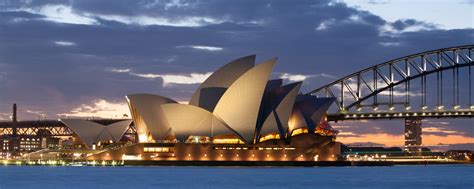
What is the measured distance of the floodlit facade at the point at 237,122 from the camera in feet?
358

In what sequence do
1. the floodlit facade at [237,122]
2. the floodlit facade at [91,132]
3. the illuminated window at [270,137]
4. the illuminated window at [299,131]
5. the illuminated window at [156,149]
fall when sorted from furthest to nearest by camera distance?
the floodlit facade at [91,132] → the illuminated window at [156,149] → the illuminated window at [299,131] → the illuminated window at [270,137] → the floodlit facade at [237,122]

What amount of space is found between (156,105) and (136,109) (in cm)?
307

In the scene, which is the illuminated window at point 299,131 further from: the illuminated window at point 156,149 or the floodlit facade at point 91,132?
the floodlit facade at point 91,132

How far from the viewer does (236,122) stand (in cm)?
11206

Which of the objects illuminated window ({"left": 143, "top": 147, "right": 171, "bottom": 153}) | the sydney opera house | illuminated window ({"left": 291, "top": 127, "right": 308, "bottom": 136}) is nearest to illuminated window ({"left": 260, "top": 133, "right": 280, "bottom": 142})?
the sydney opera house

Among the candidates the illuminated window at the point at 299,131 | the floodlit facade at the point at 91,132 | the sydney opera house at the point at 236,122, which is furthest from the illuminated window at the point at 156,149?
the illuminated window at the point at 299,131

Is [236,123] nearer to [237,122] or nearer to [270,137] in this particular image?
[237,122]

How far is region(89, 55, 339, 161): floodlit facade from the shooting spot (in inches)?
4301

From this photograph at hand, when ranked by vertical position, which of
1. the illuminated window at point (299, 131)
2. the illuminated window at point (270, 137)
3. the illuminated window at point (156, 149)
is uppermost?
the illuminated window at point (299, 131)

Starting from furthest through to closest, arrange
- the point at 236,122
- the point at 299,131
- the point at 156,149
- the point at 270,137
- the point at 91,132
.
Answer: the point at 91,132 < the point at 156,149 < the point at 299,131 < the point at 270,137 < the point at 236,122

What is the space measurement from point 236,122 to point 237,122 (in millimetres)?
109

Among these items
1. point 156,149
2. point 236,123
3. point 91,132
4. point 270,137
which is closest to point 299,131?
point 270,137

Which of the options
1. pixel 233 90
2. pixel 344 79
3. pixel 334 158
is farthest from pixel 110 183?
pixel 344 79

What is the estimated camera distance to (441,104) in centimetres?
12344
